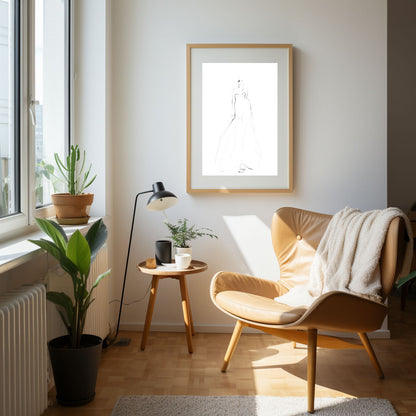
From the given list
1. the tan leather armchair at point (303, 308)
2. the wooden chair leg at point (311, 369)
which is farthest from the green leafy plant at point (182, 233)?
the wooden chair leg at point (311, 369)

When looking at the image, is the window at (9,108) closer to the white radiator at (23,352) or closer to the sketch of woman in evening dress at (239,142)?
the white radiator at (23,352)

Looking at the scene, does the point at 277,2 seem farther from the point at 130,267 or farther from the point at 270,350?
the point at 270,350

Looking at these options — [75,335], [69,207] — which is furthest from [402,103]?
[75,335]

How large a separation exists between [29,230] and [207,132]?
1.44 meters

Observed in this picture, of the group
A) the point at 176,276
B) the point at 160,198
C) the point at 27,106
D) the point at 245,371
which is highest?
the point at 27,106

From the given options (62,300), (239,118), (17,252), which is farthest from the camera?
(239,118)

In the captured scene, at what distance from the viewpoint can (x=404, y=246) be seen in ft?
8.68

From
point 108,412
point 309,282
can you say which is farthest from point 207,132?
point 108,412

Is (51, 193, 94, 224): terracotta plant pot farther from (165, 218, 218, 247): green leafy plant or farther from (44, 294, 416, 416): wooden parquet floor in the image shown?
(44, 294, 416, 416): wooden parquet floor

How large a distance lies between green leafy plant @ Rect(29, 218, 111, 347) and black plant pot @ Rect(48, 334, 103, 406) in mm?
74

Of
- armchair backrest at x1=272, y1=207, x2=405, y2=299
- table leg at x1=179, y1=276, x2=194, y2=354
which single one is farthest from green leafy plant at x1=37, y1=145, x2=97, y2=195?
armchair backrest at x1=272, y1=207, x2=405, y2=299

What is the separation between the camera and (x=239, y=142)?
350cm

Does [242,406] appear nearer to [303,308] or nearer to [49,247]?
[303,308]

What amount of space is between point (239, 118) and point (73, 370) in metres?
1.98
